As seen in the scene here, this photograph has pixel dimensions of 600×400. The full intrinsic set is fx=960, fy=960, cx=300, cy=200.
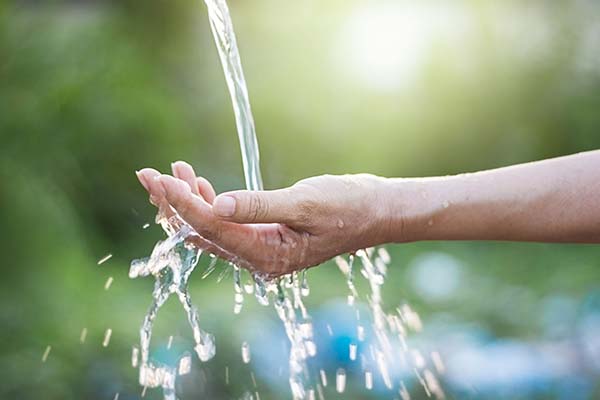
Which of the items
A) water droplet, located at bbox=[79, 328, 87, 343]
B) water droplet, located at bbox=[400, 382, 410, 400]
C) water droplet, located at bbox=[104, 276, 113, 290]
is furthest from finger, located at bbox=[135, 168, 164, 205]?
water droplet, located at bbox=[104, 276, 113, 290]

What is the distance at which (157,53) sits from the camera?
6.07 m

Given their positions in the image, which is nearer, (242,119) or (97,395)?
(242,119)

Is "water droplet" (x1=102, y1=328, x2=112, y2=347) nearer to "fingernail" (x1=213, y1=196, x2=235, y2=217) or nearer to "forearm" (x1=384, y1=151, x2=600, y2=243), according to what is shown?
"forearm" (x1=384, y1=151, x2=600, y2=243)

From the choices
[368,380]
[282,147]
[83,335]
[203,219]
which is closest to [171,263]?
[203,219]

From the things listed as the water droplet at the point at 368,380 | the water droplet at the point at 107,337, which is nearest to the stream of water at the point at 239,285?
the water droplet at the point at 368,380

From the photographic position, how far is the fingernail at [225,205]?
1570 mm

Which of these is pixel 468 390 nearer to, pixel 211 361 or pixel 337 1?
pixel 211 361

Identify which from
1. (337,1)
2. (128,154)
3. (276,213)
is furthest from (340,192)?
(337,1)

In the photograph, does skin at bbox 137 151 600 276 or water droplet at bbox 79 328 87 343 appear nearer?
skin at bbox 137 151 600 276

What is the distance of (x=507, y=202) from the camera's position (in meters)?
1.85

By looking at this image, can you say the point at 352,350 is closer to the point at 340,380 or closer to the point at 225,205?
the point at 340,380

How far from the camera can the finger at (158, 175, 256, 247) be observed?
1.58 meters

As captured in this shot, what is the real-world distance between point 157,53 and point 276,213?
461cm

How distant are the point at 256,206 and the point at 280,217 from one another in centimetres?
7
